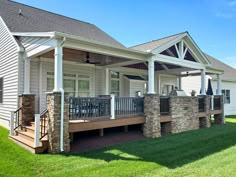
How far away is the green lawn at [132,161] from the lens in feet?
17.9

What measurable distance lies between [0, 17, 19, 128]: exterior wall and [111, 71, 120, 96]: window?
18.9 feet

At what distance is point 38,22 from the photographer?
12.6 metres

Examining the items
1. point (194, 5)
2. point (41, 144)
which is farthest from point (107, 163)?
point (194, 5)

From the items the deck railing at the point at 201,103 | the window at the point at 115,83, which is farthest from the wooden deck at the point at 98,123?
the deck railing at the point at 201,103

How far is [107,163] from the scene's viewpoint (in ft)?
20.2

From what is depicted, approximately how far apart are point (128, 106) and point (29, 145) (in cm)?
430

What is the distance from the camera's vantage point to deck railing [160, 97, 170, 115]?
10864 mm

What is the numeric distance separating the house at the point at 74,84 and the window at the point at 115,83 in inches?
2.5

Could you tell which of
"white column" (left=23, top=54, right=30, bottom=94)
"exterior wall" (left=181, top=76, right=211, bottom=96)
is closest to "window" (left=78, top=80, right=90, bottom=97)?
"white column" (left=23, top=54, right=30, bottom=94)

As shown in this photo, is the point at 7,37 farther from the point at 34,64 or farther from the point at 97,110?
the point at 97,110

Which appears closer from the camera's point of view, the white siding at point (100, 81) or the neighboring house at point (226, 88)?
the white siding at point (100, 81)


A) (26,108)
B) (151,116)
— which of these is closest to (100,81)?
(151,116)

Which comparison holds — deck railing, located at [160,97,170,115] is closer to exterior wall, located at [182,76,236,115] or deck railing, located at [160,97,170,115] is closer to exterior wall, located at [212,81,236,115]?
exterior wall, located at [182,76,236,115]

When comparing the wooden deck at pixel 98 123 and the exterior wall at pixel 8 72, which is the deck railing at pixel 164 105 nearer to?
the wooden deck at pixel 98 123
